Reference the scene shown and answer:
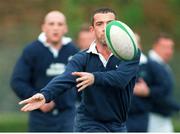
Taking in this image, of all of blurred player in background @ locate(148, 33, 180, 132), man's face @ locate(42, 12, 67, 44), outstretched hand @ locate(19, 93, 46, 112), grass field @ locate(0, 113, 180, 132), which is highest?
man's face @ locate(42, 12, 67, 44)

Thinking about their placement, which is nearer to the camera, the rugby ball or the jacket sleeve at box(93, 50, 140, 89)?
the rugby ball

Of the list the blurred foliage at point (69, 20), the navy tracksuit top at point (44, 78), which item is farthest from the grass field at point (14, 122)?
the navy tracksuit top at point (44, 78)

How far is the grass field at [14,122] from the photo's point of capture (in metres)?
19.7

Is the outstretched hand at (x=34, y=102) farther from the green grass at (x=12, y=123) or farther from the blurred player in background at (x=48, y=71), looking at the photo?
the green grass at (x=12, y=123)

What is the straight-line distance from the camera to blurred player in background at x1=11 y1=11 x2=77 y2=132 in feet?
39.2

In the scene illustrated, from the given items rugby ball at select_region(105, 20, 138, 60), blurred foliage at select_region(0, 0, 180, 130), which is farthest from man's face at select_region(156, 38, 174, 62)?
rugby ball at select_region(105, 20, 138, 60)

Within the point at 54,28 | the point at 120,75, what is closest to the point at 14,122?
the point at 54,28

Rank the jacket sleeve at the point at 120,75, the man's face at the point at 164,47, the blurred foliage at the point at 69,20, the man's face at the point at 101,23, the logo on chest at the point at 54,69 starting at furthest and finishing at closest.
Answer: the blurred foliage at the point at 69,20 → the man's face at the point at 164,47 → the logo on chest at the point at 54,69 → the man's face at the point at 101,23 → the jacket sleeve at the point at 120,75

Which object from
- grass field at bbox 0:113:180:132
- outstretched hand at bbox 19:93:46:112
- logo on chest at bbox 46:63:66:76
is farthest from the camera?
grass field at bbox 0:113:180:132

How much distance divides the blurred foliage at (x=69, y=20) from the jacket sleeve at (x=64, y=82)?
9.62 meters

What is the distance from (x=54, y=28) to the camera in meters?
12.0

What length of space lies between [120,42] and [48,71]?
3484mm

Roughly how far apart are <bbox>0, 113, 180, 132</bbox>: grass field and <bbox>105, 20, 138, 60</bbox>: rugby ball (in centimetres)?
1058

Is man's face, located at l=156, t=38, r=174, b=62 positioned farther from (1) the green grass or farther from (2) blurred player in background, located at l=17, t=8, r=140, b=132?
(2) blurred player in background, located at l=17, t=8, r=140, b=132
